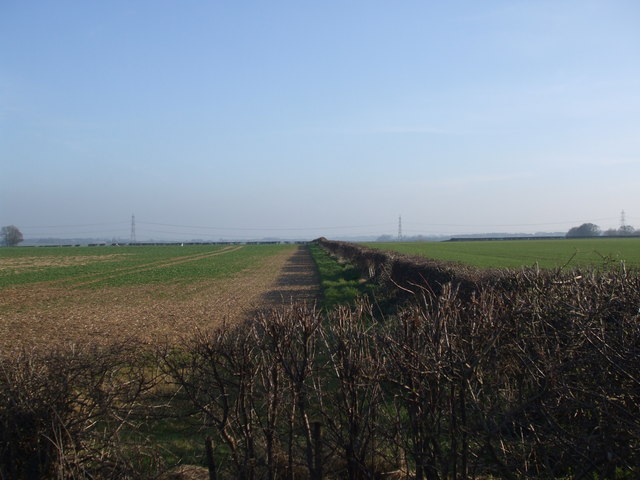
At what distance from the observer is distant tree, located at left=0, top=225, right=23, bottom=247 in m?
151

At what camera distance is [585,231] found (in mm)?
130500

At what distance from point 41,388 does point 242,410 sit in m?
1.79

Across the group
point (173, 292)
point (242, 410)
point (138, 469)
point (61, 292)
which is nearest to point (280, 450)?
point (242, 410)

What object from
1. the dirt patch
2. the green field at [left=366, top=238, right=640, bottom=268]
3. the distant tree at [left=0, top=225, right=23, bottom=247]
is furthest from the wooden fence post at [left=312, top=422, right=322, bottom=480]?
the distant tree at [left=0, top=225, right=23, bottom=247]

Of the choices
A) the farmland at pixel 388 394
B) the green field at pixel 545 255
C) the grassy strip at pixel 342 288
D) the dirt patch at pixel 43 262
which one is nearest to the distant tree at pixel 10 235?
the dirt patch at pixel 43 262

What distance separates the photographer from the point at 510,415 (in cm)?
329

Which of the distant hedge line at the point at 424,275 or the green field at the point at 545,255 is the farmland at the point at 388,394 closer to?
the distant hedge line at the point at 424,275

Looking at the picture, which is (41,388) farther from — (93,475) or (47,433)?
(93,475)

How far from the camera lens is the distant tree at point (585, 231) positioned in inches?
5054

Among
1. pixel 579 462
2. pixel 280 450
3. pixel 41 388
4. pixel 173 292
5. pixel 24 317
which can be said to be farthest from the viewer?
pixel 173 292

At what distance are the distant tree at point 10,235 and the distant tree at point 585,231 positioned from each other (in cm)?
15630

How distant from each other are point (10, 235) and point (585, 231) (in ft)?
530

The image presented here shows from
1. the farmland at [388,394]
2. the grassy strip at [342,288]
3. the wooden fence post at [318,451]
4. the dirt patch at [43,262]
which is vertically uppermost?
the farmland at [388,394]

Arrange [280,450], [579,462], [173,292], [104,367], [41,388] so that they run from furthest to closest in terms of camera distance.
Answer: [173,292] → [280,450] → [104,367] → [41,388] → [579,462]
